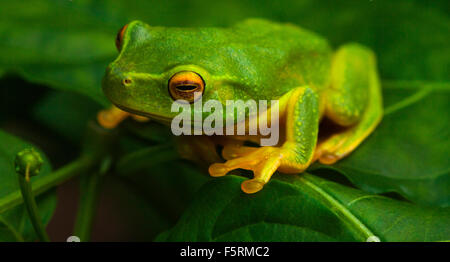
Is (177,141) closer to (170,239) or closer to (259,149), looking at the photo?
(259,149)

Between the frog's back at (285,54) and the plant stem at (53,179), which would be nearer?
the plant stem at (53,179)

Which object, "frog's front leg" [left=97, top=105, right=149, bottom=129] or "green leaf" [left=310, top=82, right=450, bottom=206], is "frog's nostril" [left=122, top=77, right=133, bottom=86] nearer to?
"frog's front leg" [left=97, top=105, right=149, bottom=129]

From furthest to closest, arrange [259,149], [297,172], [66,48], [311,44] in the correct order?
[66,48] → [311,44] → [259,149] → [297,172]

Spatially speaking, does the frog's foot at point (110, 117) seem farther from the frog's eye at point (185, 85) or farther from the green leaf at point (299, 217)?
the green leaf at point (299, 217)

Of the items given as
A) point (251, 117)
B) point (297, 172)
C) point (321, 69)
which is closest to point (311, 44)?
point (321, 69)

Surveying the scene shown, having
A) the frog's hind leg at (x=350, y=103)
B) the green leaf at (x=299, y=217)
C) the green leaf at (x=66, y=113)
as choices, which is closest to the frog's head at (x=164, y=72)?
the green leaf at (x=299, y=217)

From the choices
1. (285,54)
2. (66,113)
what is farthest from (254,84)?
(66,113)
